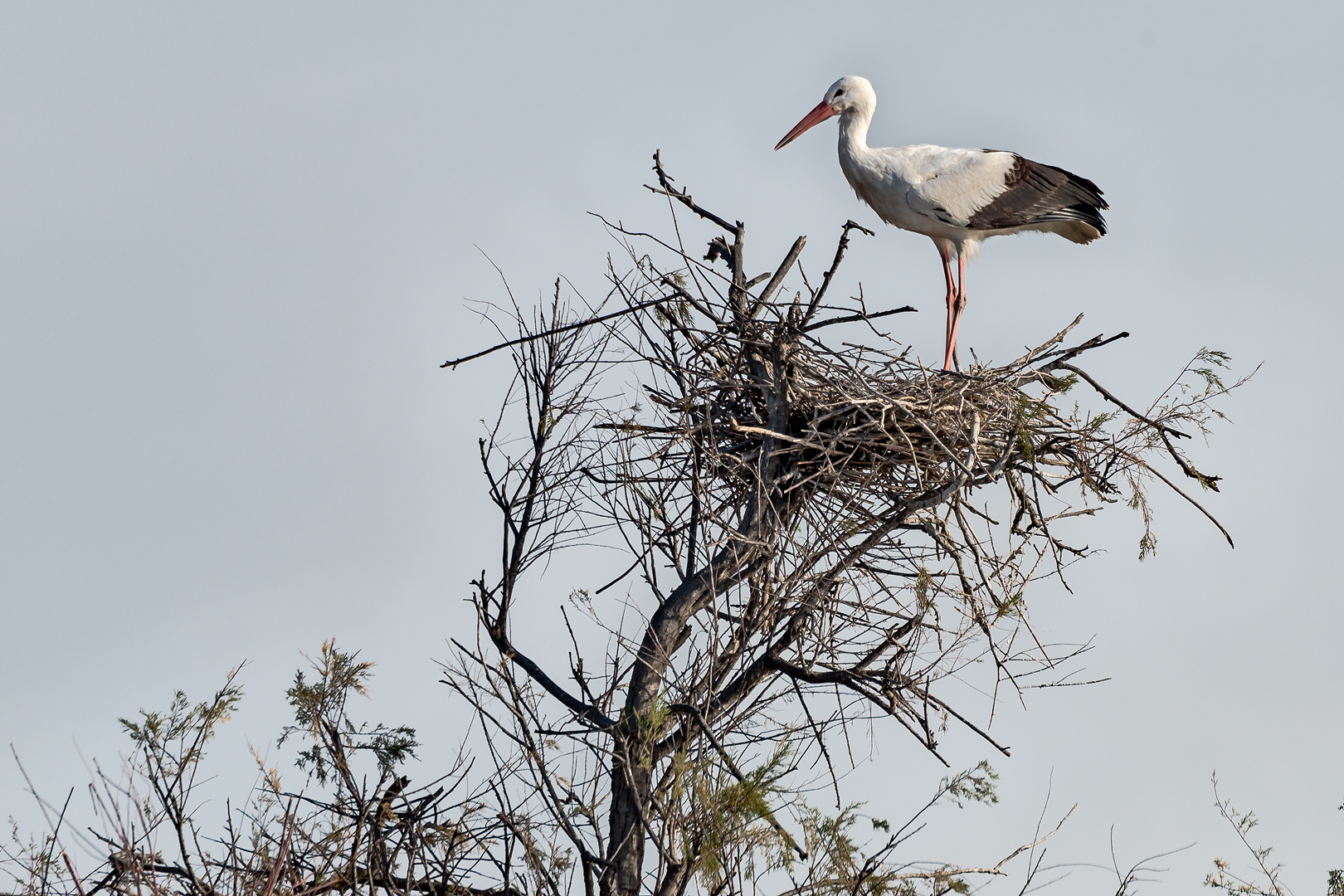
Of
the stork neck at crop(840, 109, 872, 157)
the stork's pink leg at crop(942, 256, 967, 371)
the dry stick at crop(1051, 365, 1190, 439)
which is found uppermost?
the stork neck at crop(840, 109, 872, 157)

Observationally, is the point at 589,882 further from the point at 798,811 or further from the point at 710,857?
the point at 798,811

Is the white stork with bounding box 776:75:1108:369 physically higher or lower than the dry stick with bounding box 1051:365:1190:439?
higher

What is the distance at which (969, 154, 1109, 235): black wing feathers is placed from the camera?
28.0 feet

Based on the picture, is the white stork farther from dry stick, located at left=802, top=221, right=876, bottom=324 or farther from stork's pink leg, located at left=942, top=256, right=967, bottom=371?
dry stick, located at left=802, top=221, right=876, bottom=324

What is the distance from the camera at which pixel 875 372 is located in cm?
575

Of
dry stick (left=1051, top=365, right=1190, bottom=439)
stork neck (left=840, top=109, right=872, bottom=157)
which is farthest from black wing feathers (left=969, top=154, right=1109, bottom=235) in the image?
dry stick (left=1051, top=365, right=1190, bottom=439)

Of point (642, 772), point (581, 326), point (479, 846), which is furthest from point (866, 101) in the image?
point (479, 846)

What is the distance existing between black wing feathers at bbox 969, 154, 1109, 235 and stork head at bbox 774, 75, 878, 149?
3.52 ft

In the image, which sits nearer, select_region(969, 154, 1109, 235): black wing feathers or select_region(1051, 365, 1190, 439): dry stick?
select_region(1051, 365, 1190, 439): dry stick

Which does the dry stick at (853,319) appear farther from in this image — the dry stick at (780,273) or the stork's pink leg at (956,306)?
the stork's pink leg at (956,306)

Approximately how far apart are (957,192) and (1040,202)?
63 centimetres

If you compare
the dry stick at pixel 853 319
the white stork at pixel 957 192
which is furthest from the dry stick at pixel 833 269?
the white stork at pixel 957 192

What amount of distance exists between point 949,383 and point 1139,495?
38.1 inches

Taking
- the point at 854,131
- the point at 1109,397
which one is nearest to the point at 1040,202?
the point at 854,131
